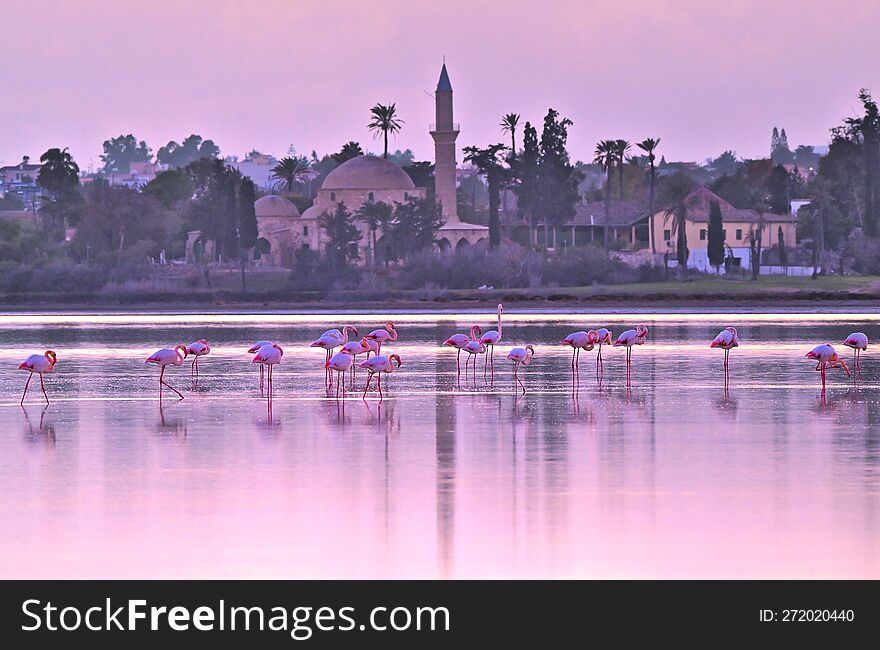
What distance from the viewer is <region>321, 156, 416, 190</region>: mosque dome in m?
121

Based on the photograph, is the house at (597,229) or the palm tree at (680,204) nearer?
the palm tree at (680,204)

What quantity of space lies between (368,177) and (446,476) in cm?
10574

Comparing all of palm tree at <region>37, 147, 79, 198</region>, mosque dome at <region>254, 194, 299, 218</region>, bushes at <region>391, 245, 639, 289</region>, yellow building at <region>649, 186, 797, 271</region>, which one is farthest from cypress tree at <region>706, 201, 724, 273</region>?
palm tree at <region>37, 147, 79, 198</region>

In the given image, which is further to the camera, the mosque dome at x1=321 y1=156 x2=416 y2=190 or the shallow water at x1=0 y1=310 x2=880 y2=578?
the mosque dome at x1=321 y1=156 x2=416 y2=190

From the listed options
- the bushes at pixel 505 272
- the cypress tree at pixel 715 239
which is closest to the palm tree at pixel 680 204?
the cypress tree at pixel 715 239

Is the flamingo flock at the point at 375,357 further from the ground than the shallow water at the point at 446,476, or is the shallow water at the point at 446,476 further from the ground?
the flamingo flock at the point at 375,357

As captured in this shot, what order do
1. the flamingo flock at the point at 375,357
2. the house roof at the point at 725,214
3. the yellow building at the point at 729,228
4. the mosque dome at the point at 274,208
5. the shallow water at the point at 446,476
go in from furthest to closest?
the mosque dome at the point at 274,208 < the house roof at the point at 725,214 < the yellow building at the point at 729,228 < the flamingo flock at the point at 375,357 < the shallow water at the point at 446,476

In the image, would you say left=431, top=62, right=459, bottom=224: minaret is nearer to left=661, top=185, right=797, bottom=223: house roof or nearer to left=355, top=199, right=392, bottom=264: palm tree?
left=355, top=199, right=392, bottom=264: palm tree

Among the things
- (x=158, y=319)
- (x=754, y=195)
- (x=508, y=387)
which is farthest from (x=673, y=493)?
(x=754, y=195)

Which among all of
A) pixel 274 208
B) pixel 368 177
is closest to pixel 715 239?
pixel 368 177

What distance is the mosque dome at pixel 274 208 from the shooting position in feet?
410

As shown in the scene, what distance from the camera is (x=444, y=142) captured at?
383 feet

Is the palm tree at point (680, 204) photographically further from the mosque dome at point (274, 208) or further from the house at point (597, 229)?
the mosque dome at point (274, 208)
